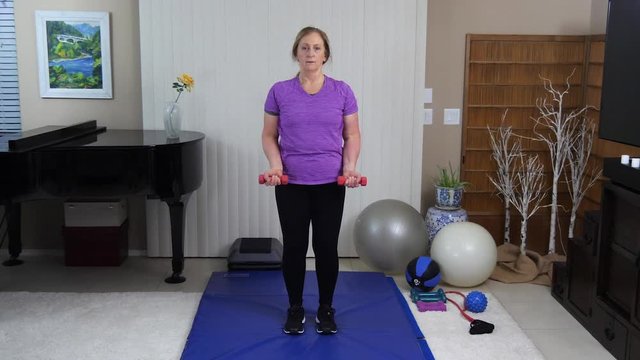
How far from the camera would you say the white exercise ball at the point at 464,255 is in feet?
13.6

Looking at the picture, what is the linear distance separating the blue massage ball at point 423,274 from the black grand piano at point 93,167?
1.43m

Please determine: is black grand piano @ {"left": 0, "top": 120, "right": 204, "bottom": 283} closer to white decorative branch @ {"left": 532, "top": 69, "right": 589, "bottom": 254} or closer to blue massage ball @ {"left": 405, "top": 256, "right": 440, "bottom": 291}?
blue massage ball @ {"left": 405, "top": 256, "right": 440, "bottom": 291}

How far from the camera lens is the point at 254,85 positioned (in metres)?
4.74

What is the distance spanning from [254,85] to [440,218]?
1547 millimetres

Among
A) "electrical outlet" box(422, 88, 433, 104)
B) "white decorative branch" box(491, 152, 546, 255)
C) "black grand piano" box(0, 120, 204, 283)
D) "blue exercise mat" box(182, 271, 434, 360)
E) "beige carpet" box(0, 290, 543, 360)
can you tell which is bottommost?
"beige carpet" box(0, 290, 543, 360)

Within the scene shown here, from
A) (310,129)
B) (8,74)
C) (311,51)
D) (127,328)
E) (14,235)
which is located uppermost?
(311,51)

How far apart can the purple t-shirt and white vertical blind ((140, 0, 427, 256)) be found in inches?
57.1

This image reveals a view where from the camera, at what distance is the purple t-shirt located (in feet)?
10.8

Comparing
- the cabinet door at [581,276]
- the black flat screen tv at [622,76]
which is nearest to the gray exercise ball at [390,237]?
the cabinet door at [581,276]

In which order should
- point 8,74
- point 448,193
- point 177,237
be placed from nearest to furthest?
point 177,237, point 448,193, point 8,74

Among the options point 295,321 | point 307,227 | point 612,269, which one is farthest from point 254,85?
point 612,269

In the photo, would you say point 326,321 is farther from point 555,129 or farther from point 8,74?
point 8,74

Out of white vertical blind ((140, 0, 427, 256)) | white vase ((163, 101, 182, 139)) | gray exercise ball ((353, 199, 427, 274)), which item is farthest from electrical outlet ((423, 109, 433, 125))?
white vase ((163, 101, 182, 139))

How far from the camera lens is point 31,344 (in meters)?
3.39
